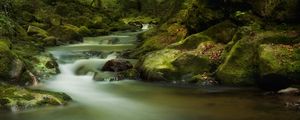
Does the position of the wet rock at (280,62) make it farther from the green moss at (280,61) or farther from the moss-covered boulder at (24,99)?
the moss-covered boulder at (24,99)

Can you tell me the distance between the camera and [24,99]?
1145 cm

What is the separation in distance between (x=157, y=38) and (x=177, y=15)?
2878 mm

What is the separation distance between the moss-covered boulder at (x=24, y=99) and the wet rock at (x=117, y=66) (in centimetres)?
504

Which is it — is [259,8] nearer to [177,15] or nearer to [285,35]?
[285,35]

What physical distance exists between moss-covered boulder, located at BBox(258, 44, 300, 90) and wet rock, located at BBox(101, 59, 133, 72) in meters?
5.47

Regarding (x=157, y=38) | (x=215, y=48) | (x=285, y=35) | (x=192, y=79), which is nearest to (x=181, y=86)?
(x=192, y=79)

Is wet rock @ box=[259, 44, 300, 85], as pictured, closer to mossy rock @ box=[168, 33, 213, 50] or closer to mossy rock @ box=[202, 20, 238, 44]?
mossy rock @ box=[202, 20, 238, 44]

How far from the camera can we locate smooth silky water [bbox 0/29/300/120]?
1066cm

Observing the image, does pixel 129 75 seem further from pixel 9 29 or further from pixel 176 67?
pixel 9 29

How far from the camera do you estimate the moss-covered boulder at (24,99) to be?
Result: 36.4 feet

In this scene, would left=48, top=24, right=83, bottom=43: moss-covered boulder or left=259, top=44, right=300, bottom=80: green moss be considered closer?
left=259, top=44, right=300, bottom=80: green moss

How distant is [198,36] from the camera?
18.0m

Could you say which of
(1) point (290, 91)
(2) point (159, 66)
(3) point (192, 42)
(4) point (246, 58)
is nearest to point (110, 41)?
(3) point (192, 42)

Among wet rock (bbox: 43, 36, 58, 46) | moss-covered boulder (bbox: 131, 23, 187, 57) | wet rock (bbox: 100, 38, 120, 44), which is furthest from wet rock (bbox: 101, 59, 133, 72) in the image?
wet rock (bbox: 100, 38, 120, 44)
